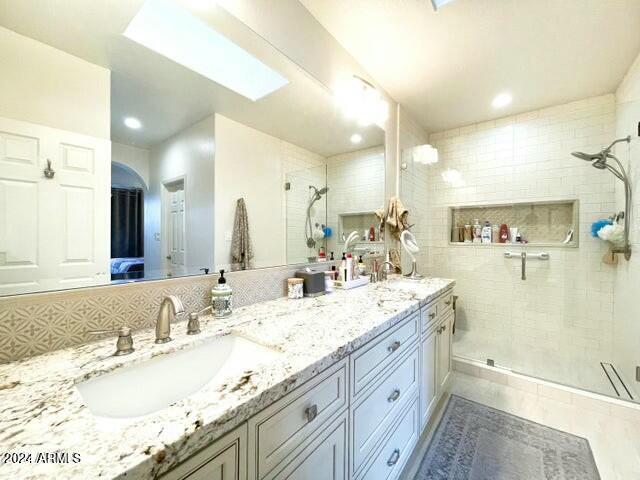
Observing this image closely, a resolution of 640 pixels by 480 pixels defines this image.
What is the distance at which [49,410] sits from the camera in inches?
19.8

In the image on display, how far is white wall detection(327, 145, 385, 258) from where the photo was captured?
1896 mm

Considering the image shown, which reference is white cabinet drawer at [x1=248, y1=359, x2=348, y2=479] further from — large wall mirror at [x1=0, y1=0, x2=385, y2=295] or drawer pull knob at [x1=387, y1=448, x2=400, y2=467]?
large wall mirror at [x1=0, y1=0, x2=385, y2=295]

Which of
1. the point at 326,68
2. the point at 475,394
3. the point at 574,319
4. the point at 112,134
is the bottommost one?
the point at 475,394

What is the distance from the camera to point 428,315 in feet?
5.02

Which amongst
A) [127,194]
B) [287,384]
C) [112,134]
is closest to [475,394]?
[287,384]

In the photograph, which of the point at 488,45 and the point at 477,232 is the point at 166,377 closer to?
the point at 488,45

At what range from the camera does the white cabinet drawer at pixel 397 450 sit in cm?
101

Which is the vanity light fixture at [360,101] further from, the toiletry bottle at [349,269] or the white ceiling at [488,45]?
the toiletry bottle at [349,269]

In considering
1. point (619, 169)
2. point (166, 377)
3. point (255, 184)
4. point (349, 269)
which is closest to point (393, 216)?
point (349, 269)

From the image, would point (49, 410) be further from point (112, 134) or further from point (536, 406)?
point (536, 406)

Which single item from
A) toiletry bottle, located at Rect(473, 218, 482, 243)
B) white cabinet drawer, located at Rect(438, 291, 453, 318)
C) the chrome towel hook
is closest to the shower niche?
toiletry bottle, located at Rect(473, 218, 482, 243)

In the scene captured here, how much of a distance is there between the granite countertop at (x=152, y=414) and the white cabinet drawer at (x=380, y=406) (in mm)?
235

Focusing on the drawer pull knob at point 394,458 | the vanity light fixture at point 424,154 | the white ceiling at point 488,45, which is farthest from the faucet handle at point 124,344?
the vanity light fixture at point 424,154

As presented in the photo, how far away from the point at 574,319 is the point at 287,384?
3062 mm
